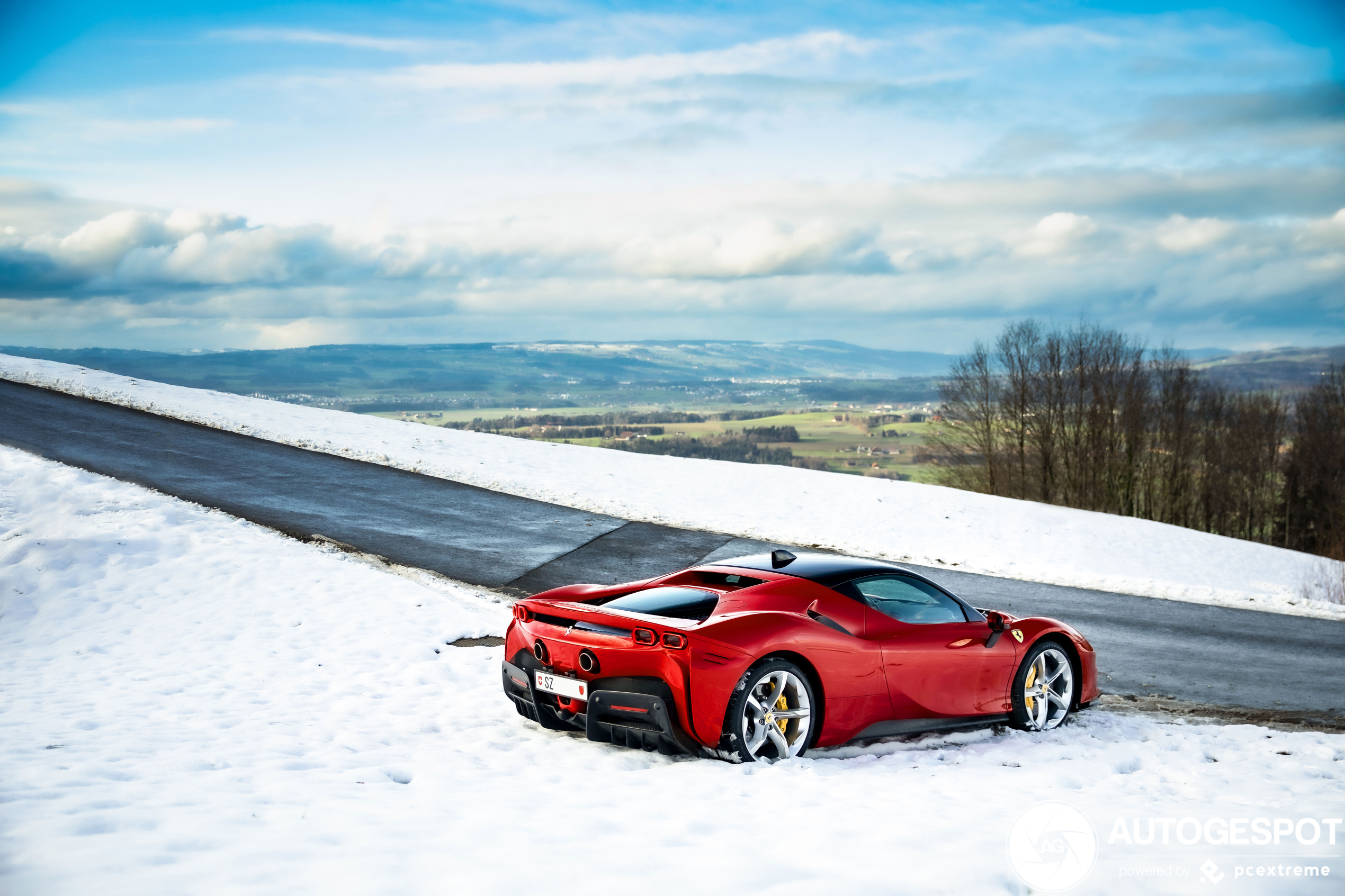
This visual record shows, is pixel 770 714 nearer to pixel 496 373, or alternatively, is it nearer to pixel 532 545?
pixel 532 545

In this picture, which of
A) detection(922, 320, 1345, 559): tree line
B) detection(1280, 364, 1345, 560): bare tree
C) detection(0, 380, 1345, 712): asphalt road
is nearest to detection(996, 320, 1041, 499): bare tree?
detection(922, 320, 1345, 559): tree line

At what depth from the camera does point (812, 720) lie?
228 inches

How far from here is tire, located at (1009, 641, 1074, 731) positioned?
6.99 m

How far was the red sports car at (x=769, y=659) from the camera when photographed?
543 cm

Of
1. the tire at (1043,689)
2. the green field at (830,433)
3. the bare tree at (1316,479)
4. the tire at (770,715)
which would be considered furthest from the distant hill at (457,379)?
the tire at (770,715)

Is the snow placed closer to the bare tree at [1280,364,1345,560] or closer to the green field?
the green field

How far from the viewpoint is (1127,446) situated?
4394 cm

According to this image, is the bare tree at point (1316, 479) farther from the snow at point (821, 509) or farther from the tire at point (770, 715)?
the tire at point (770, 715)

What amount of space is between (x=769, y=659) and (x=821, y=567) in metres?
1.09

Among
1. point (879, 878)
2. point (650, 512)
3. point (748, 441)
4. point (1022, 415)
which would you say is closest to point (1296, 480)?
point (1022, 415)

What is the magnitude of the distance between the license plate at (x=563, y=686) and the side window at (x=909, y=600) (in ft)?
6.60

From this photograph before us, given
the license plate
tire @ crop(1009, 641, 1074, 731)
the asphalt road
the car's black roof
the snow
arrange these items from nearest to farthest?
1. the license plate
2. the car's black roof
3. tire @ crop(1009, 641, 1074, 731)
4. the asphalt road
5. the snow

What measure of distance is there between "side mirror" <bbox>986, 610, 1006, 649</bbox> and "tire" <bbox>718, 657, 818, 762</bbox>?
5.66 ft

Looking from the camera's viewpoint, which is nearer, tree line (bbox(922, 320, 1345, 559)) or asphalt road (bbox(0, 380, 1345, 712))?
asphalt road (bbox(0, 380, 1345, 712))
